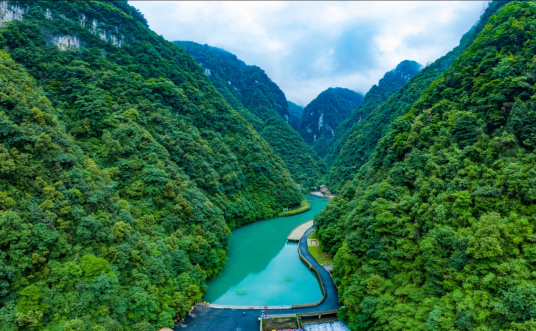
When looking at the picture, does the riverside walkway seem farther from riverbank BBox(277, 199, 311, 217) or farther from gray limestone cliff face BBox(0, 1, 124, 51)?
gray limestone cliff face BBox(0, 1, 124, 51)

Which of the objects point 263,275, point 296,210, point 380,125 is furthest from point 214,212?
point 380,125

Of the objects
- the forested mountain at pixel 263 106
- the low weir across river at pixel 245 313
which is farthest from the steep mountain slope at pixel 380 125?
the low weir across river at pixel 245 313

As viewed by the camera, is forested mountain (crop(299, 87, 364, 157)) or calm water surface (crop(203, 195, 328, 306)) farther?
forested mountain (crop(299, 87, 364, 157))

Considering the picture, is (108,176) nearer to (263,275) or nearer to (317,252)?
(263,275)

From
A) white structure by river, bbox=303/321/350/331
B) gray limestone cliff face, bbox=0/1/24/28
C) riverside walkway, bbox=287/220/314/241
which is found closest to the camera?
white structure by river, bbox=303/321/350/331

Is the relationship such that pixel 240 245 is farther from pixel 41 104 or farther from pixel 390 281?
pixel 41 104

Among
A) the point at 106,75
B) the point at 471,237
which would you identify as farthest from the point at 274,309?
the point at 106,75

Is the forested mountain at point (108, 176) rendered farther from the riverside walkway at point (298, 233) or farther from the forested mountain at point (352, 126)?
the forested mountain at point (352, 126)

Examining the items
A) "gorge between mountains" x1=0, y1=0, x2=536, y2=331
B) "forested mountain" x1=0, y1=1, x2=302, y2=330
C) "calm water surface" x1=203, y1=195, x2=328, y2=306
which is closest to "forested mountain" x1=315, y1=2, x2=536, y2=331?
"gorge between mountains" x1=0, y1=0, x2=536, y2=331
